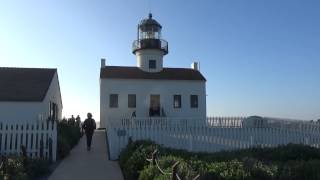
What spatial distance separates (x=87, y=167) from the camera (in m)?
13.6

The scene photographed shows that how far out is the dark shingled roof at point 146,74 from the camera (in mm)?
32750

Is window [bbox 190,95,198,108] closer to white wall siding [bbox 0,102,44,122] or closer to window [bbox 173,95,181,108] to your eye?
window [bbox 173,95,181,108]

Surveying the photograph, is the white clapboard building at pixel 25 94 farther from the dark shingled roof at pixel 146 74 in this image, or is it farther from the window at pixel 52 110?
the dark shingled roof at pixel 146 74

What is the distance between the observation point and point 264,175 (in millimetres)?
8125

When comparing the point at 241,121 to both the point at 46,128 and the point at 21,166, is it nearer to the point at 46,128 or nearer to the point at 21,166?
the point at 46,128

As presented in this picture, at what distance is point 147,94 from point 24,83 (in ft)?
40.5

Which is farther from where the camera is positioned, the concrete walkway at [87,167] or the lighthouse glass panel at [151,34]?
the lighthouse glass panel at [151,34]

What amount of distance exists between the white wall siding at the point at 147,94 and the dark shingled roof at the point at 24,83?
799cm

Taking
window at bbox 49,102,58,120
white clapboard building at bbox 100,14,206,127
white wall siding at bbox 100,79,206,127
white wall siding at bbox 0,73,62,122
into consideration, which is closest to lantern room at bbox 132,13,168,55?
white clapboard building at bbox 100,14,206,127

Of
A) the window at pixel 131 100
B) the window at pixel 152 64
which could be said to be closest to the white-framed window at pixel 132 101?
the window at pixel 131 100

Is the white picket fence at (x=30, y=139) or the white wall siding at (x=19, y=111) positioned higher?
the white wall siding at (x=19, y=111)

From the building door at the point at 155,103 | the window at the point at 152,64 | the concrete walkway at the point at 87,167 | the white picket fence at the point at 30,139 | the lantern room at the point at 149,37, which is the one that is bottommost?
the concrete walkway at the point at 87,167

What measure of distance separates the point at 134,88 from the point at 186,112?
4.56 meters

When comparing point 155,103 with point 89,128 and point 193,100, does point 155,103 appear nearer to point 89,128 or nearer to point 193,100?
point 193,100
